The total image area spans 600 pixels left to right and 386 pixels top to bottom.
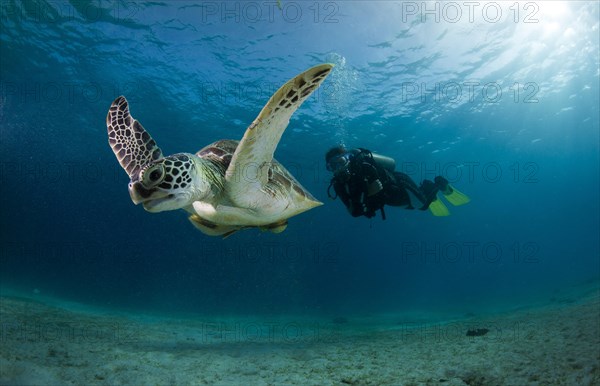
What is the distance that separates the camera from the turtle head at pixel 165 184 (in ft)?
8.51

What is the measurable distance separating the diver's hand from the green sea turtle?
2882 mm

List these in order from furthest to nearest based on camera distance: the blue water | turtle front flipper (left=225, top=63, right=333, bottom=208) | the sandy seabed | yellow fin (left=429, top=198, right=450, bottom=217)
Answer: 1. the blue water
2. yellow fin (left=429, top=198, right=450, bottom=217)
3. the sandy seabed
4. turtle front flipper (left=225, top=63, right=333, bottom=208)

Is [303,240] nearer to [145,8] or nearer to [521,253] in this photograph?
[145,8]

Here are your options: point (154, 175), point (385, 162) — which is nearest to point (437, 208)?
point (385, 162)

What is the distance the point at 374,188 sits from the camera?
23.1 ft

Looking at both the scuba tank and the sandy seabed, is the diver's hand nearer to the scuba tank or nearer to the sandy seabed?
the scuba tank

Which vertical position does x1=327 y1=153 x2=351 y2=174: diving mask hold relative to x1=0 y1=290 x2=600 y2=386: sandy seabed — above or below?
above

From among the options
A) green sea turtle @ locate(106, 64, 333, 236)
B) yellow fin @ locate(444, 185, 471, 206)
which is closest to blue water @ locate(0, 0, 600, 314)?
yellow fin @ locate(444, 185, 471, 206)

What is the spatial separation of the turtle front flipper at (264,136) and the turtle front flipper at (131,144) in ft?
2.64

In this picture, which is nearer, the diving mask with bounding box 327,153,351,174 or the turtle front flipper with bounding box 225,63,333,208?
the turtle front flipper with bounding box 225,63,333,208

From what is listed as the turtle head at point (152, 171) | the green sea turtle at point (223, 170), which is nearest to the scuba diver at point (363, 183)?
the green sea turtle at point (223, 170)

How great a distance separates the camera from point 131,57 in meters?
17.3

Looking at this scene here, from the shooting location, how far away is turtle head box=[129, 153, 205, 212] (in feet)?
8.51

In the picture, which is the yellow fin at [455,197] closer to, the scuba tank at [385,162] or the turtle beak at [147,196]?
the scuba tank at [385,162]
